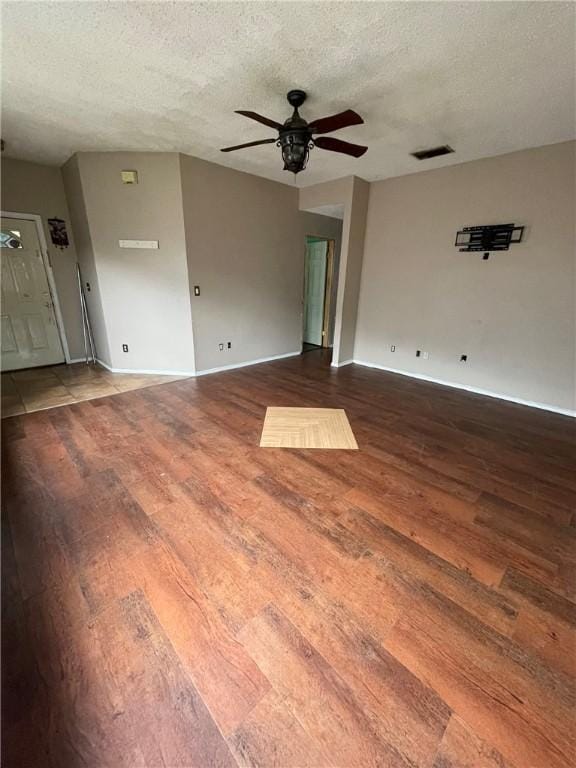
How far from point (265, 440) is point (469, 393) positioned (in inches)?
118

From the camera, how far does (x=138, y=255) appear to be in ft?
13.1

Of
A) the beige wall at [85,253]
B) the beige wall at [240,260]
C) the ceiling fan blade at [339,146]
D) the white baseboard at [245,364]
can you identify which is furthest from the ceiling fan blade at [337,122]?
the beige wall at [85,253]

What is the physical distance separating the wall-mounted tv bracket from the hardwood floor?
2.41 meters

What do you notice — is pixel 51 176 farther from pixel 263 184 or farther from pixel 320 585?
pixel 320 585

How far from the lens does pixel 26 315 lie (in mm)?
4426

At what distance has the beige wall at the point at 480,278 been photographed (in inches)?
130

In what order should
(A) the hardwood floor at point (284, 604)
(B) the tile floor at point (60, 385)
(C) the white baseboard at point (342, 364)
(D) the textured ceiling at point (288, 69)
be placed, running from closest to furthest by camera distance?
(A) the hardwood floor at point (284, 604) → (D) the textured ceiling at point (288, 69) → (B) the tile floor at point (60, 385) → (C) the white baseboard at point (342, 364)

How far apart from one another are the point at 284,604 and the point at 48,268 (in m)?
5.41

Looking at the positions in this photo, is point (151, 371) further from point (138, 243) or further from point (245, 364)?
point (138, 243)

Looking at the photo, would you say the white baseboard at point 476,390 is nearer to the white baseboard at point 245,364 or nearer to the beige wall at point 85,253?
the white baseboard at point 245,364

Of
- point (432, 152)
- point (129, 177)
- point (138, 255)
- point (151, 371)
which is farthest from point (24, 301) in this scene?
point (432, 152)

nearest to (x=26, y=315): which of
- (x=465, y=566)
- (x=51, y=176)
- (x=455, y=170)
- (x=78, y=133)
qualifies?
(x=51, y=176)

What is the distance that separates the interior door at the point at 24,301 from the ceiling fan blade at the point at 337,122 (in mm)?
4348

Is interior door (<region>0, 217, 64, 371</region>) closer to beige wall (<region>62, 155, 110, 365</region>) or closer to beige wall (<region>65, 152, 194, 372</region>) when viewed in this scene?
beige wall (<region>62, 155, 110, 365</region>)
